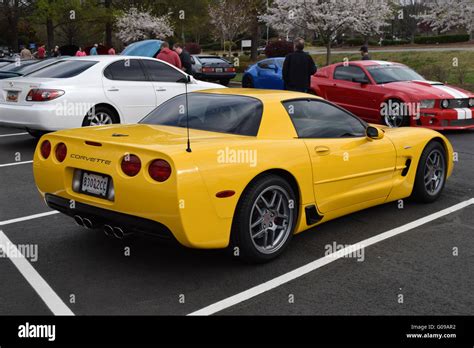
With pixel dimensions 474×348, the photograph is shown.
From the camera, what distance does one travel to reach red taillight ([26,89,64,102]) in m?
9.02

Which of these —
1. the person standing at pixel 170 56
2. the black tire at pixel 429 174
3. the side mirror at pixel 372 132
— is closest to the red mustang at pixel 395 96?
the person standing at pixel 170 56

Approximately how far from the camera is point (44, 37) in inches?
2692

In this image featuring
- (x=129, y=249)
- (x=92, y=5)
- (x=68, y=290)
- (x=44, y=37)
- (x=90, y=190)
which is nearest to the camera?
(x=68, y=290)

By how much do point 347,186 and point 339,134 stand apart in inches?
19.2

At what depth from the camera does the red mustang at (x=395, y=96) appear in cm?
1092

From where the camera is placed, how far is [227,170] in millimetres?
4066

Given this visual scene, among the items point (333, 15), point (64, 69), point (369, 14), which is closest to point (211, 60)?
point (333, 15)

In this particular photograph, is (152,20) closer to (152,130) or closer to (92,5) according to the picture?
(92,5)

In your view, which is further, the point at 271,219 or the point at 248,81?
the point at 248,81

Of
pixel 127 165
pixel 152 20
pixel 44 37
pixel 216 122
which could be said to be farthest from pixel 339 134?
pixel 44 37

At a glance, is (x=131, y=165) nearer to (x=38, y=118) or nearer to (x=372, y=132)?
(x=372, y=132)
